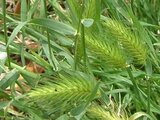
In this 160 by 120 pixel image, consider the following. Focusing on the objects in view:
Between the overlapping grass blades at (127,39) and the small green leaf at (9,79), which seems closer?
the overlapping grass blades at (127,39)

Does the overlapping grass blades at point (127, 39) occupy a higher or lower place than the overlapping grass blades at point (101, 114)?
higher

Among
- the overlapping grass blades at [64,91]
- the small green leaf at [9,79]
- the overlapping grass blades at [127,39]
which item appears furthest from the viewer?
the small green leaf at [9,79]

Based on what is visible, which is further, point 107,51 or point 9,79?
point 9,79

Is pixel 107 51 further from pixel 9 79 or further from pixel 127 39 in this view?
pixel 9 79

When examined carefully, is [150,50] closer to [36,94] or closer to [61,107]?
[61,107]

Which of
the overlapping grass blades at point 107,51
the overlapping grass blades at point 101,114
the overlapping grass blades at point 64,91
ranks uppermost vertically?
the overlapping grass blades at point 107,51

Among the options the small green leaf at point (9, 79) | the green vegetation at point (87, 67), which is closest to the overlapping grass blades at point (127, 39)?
the green vegetation at point (87, 67)

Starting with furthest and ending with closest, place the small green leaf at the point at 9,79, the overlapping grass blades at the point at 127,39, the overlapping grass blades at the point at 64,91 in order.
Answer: the small green leaf at the point at 9,79 < the overlapping grass blades at the point at 127,39 < the overlapping grass blades at the point at 64,91

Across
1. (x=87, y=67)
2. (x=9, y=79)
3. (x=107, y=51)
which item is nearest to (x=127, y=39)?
(x=107, y=51)

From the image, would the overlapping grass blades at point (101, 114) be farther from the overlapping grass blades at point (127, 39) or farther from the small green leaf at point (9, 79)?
the small green leaf at point (9, 79)
